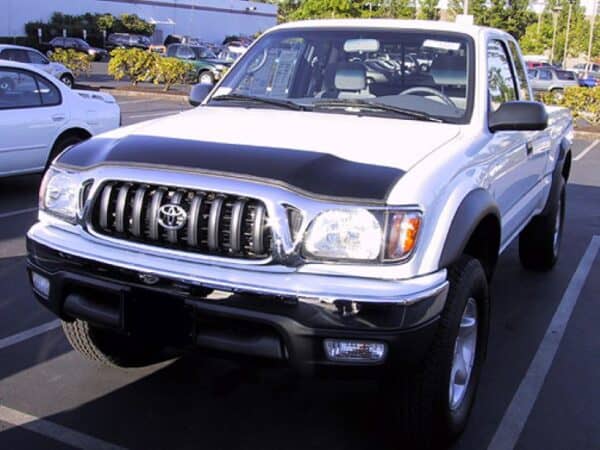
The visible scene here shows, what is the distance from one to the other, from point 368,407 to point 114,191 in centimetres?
174

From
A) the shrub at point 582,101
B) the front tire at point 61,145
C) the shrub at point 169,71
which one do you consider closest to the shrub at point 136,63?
the shrub at point 169,71

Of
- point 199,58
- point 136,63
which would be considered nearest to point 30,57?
point 136,63

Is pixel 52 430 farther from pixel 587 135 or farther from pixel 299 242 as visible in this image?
pixel 587 135

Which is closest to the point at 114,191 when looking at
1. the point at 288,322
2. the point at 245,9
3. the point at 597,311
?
the point at 288,322

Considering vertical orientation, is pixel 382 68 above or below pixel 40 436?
above

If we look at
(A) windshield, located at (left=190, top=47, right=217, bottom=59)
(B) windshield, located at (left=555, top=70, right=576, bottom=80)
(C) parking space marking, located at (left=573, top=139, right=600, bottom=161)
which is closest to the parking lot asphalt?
(C) parking space marking, located at (left=573, top=139, right=600, bottom=161)

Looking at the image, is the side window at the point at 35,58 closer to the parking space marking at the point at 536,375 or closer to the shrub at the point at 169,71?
the shrub at the point at 169,71

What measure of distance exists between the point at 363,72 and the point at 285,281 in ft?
6.64

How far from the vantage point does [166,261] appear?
10.1ft

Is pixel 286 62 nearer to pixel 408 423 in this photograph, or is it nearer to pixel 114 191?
pixel 114 191

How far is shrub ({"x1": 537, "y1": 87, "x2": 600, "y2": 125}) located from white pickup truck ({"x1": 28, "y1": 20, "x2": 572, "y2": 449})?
1750 cm

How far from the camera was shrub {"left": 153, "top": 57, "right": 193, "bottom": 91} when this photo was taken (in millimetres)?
26203

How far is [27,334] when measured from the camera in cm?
471

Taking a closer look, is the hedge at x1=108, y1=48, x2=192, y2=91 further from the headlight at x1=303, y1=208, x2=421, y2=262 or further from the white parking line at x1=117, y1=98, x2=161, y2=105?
the headlight at x1=303, y1=208, x2=421, y2=262
